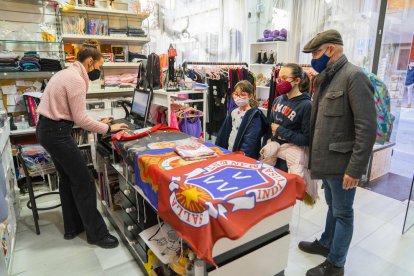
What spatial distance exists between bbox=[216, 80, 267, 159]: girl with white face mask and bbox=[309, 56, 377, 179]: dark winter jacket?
529mm

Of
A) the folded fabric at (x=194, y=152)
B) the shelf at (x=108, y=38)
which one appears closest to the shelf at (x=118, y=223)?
the folded fabric at (x=194, y=152)

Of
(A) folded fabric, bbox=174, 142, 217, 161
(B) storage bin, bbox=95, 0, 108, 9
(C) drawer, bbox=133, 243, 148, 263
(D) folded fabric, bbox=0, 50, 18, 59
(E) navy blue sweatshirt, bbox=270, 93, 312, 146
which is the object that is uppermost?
(B) storage bin, bbox=95, 0, 108, 9

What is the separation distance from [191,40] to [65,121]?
3.95 m

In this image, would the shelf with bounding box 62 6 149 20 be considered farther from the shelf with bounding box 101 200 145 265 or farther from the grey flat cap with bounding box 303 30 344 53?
the grey flat cap with bounding box 303 30 344 53

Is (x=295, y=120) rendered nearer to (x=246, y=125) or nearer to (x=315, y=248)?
(x=246, y=125)

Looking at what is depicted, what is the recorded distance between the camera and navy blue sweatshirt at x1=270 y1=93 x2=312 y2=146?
6.66 ft

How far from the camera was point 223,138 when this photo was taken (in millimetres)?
2557

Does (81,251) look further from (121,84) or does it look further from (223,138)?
(121,84)

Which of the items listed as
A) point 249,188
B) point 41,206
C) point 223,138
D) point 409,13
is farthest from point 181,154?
point 409,13

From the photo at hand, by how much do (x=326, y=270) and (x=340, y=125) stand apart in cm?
102

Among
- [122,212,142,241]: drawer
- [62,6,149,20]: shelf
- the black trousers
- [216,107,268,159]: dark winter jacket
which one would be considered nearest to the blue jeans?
[216,107,268,159]: dark winter jacket

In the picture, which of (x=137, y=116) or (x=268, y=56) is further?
(x=268, y=56)

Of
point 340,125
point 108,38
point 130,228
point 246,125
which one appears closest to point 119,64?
point 108,38

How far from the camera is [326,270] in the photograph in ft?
6.34
